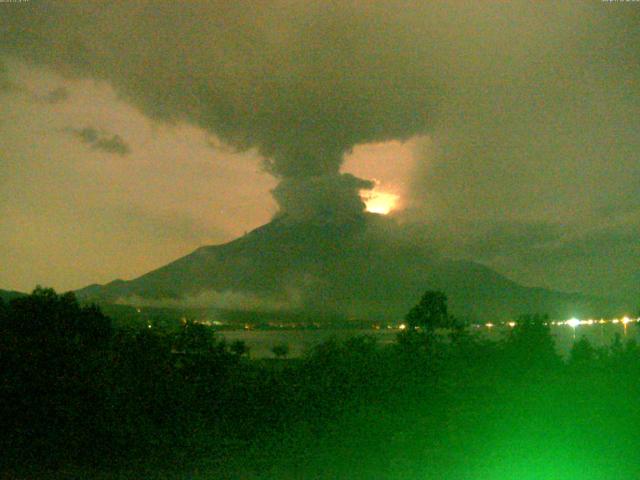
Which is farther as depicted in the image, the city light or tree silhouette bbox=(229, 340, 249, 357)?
the city light

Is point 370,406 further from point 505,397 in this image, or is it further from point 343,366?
point 505,397

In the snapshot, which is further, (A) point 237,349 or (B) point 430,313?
(B) point 430,313

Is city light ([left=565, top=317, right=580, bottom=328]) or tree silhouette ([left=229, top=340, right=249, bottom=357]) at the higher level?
city light ([left=565, top=317, right=580, bottom=328])

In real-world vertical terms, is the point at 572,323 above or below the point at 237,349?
above

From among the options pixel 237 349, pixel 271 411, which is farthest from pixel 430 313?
pixel 271 411

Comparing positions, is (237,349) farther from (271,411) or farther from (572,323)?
(572,323)

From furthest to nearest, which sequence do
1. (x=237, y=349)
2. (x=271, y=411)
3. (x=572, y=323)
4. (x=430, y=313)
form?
(x=572, y=323) → (x=430, y=313) → (x=237, y=349) → (x=271, y=411)

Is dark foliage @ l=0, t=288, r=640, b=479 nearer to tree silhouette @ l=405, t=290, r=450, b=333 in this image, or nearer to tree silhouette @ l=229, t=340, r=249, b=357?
tree silhouette @ l=229, t=340, r=249, b=357

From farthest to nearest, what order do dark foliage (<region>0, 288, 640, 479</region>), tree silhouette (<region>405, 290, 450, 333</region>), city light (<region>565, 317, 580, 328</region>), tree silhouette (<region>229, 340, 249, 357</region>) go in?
1. city light (<region>565, 317, 580, 328</region>)
2. tree silhouette (<region>405, 290, 450, 333</region>)
3. tree silhouette (<region>229, 340, 249, 357</region>)
4. dark foliage (<region>0, 288, 640, 479</region>)

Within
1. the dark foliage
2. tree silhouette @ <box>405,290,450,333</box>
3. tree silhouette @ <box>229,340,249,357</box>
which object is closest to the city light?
tree silhouette @ <box>405,290,450,333</box>

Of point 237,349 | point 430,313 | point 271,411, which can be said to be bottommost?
point 271,411

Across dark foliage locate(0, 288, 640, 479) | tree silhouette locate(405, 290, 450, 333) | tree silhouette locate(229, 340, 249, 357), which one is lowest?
dark foliage locate(0, 288, 640, 479)
